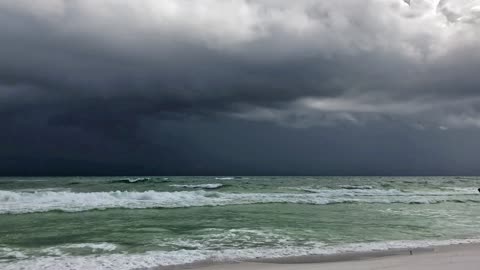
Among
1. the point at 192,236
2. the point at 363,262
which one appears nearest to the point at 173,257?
the point at 192,236

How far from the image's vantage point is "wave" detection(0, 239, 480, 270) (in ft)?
26.3

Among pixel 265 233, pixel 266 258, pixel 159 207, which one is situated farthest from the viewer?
pixel 159 207

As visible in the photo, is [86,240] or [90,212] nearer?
[86,240]

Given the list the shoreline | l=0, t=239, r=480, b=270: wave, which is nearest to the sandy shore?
the shoreline

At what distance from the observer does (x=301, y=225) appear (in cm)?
1424

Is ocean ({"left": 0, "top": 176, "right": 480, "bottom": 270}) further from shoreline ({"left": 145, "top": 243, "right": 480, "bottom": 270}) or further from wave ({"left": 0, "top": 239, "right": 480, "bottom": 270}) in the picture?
shoreline ({"left": 145, "top": 243, "right": 480, "bottom": 270})

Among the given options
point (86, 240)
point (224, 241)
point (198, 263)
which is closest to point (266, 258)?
point (198, 263)

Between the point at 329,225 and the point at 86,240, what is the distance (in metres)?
8.48

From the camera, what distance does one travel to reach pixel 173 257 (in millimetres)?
8750

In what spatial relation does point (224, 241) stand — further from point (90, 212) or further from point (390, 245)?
point (90, 212)

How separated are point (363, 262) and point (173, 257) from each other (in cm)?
417

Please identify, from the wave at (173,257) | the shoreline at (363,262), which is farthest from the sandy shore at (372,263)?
the wave at (173,257)

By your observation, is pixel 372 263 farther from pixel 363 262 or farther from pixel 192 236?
pixel 192 236

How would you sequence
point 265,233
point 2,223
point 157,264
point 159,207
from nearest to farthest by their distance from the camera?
point 157,264, point 265,233, point 2,223, point 159,207
